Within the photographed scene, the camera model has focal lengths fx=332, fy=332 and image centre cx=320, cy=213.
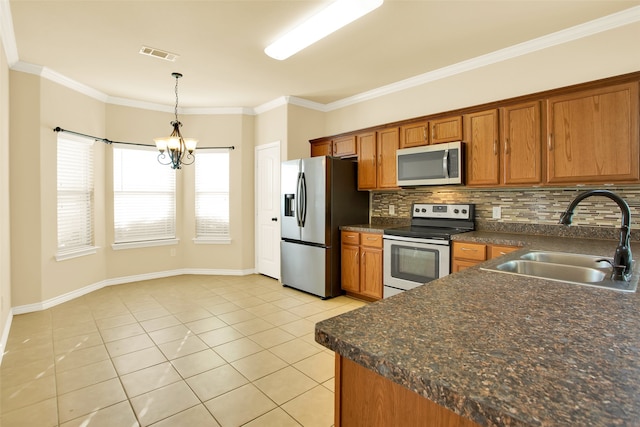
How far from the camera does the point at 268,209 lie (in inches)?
205

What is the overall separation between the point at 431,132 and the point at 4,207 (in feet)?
14.0

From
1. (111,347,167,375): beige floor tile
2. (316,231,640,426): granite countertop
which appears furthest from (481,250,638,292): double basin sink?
(111,347,167,375): beige floor tile

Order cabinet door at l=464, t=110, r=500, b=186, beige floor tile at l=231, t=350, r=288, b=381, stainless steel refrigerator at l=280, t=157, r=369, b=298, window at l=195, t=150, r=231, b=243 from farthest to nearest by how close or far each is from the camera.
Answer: window at l=195, t=150, r=231, b=243, stainless steel refrigerator at l=280, t=157, r=369, b=298, cabinet door at l=464, t=110, r=500, b=186, beige floor tile at l=231, t=350, r=288, b=381

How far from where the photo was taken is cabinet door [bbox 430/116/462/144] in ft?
11.0

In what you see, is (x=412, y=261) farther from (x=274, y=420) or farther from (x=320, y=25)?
(x=320, y=25)

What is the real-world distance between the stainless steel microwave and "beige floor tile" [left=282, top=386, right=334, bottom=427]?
2283 mm

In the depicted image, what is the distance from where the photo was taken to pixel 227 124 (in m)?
5.38

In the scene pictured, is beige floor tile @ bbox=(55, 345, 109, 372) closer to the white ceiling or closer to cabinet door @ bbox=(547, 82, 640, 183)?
the white ceiling

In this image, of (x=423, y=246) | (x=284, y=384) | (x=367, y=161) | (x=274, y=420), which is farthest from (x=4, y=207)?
(x=423, y=246)

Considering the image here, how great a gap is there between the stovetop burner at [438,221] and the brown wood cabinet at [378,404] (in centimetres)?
250

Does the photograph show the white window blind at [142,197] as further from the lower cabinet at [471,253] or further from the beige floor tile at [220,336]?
the lower cabinet at [471,253]

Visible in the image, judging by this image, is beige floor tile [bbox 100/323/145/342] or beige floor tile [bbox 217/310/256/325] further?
beige floor tile [bbox 217/310/256/325]

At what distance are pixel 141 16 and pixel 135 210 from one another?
3113mm

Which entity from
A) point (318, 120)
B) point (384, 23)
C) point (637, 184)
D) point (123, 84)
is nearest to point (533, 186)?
point (637, 184)
